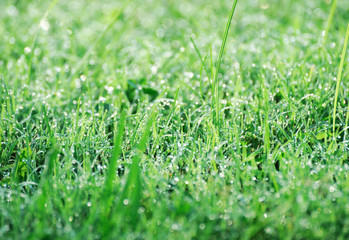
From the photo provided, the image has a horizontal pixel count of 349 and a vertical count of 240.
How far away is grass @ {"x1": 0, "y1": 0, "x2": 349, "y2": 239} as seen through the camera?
1229 millimetres

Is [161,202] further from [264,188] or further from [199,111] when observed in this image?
[199,111]

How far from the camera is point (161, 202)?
4.19 ft

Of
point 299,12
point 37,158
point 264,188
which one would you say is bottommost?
point 37,158

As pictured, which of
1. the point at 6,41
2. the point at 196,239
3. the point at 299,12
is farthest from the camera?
the point at 299,12

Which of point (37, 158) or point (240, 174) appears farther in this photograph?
point (37, 158)

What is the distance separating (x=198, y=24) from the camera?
3.08m

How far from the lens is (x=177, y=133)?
1.73 meters

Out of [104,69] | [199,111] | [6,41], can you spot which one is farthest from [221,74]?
[6,41]

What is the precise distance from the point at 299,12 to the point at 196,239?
2.47 meters

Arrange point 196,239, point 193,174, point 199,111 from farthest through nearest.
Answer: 1. point 199,111
2. point 193,174
3. point 196,239

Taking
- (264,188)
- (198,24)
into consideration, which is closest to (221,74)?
(198,24)

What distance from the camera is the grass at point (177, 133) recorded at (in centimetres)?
123

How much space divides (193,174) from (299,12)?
7.22ft

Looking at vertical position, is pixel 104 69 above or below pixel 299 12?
below
